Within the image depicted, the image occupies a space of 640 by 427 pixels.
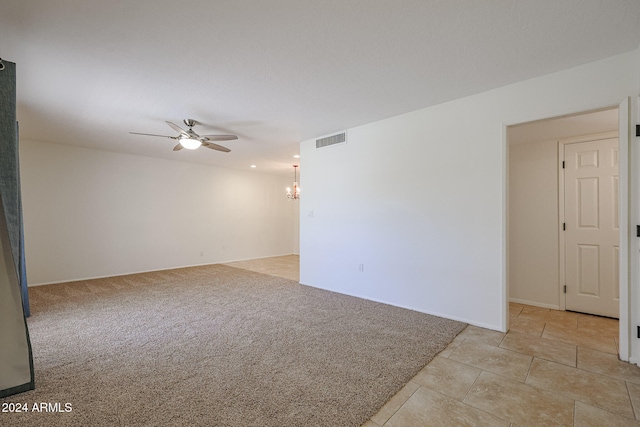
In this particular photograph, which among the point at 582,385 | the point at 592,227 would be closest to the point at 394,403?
the point at 582,385

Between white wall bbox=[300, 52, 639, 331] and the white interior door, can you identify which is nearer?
white wall bbox=[300, 52, 639, 331]

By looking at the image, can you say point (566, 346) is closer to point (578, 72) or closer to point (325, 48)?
point (578, 72)

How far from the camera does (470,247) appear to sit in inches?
123

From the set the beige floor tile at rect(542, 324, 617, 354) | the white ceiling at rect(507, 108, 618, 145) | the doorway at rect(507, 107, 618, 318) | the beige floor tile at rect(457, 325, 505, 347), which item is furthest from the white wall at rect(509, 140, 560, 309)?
the beige floor tile at rect(457, 325, 505, 347)

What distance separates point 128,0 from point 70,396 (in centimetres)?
266

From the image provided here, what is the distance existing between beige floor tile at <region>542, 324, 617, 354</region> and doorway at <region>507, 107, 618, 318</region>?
97cm

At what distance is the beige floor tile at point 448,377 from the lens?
1948 millimetres

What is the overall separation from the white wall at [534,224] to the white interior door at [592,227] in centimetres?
15

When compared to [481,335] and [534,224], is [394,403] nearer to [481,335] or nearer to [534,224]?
[481,335]

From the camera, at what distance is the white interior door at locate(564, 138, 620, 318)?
11.4 feet

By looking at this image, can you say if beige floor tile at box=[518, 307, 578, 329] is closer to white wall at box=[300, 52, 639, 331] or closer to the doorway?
the doorway

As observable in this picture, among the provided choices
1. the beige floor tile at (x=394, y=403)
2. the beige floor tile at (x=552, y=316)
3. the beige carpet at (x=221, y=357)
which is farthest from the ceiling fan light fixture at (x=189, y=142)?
the beige floor tile at (x=552, y=316)

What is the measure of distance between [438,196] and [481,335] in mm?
1597

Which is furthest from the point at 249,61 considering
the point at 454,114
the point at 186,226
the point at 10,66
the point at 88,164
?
the point at 186,226
